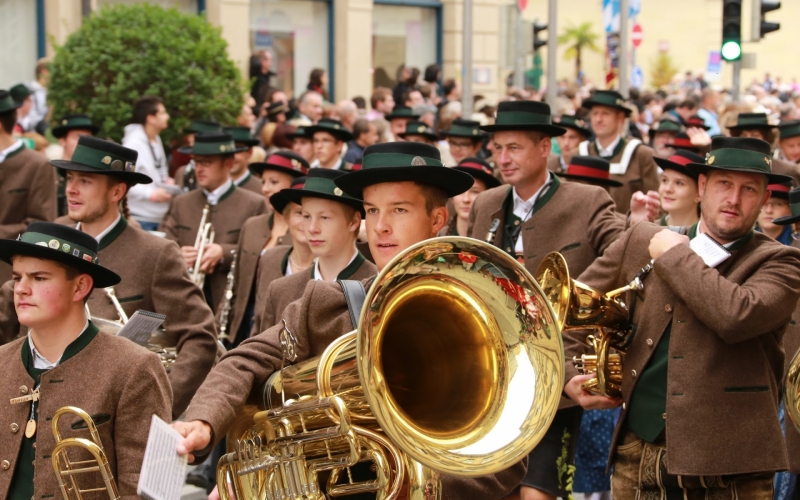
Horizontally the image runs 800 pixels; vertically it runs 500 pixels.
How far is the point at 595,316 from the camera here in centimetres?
532

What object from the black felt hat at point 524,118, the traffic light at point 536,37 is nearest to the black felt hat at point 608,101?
the black felt hat at point 524,118

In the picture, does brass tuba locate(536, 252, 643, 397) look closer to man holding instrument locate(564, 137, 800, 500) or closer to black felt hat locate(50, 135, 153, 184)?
man holding instrument locate(564, 137, 800, 500)

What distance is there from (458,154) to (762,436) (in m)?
6.60

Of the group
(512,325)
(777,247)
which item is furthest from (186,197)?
(512,325)

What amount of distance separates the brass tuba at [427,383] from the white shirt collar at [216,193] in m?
5.82

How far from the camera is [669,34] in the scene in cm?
5241

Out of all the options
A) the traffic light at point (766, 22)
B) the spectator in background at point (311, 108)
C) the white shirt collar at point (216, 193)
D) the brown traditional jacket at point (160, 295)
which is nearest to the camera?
the brown traditional jacket at point (160, 295)

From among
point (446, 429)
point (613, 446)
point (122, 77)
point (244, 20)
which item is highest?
point (244, 20)

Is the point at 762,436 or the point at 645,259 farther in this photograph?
the point at 645,259

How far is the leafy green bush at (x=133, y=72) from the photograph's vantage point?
12.4m

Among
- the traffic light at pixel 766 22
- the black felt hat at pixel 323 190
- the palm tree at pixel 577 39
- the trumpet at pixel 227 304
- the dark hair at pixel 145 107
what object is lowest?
the trumpet at pixel 227 304

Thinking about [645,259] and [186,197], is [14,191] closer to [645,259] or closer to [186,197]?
[186,197]

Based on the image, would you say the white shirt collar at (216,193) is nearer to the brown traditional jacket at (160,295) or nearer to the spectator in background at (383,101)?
the brown traditional jacket at (160,295)

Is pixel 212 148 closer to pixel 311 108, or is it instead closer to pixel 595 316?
pixel 595 316
